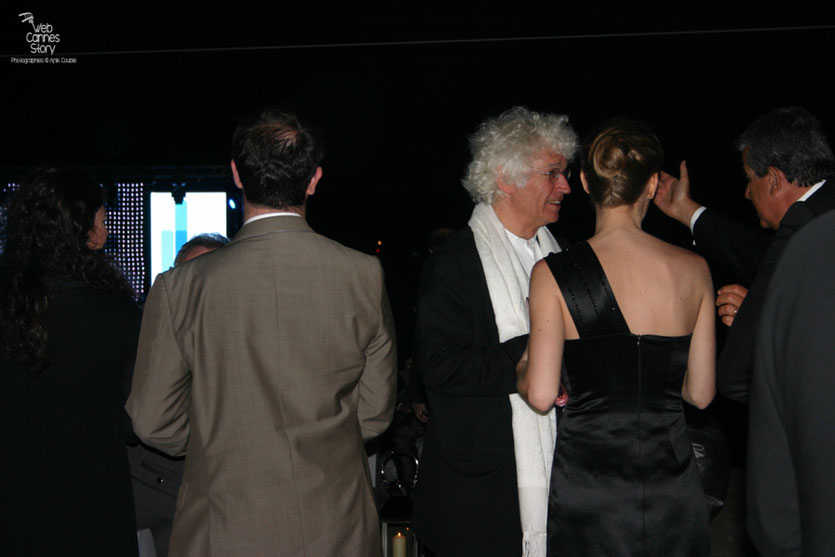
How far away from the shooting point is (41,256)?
199 cm

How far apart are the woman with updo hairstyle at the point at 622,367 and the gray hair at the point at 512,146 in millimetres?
582

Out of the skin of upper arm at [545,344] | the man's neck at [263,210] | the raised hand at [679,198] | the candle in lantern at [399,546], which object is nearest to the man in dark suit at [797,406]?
the skin of upper arm at [545,344]

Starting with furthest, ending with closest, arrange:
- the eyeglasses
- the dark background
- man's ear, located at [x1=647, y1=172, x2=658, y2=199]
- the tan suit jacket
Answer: the dark background
the eyeglasses
man's ear, located at [x1=647, y1=172, x2=658, y2=199]
the tan suit jacket

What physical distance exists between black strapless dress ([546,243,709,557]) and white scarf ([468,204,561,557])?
0.71ft

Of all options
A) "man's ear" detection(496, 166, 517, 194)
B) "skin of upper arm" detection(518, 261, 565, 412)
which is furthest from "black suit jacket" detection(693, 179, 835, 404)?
"man's ear" detection(496, 166, 517, 194)

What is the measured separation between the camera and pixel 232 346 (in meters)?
1.64

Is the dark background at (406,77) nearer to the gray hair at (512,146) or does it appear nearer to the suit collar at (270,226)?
the gray hair at (512,146)

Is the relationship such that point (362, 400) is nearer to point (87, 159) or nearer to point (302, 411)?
point (302, 411)

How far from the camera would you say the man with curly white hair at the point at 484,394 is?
2.16 m

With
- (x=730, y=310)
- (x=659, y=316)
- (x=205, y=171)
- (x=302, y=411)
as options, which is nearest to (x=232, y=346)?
(x=302, y=411)

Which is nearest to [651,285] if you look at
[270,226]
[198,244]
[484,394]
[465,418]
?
[484,394]

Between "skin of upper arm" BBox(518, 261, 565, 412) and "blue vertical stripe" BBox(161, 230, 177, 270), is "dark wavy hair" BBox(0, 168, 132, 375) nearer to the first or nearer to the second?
"skin of upper arm" BBox(518, 261, 565, 412)

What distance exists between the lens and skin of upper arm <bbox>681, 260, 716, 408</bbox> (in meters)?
1.92

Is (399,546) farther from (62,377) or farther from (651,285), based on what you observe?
(651,285)
